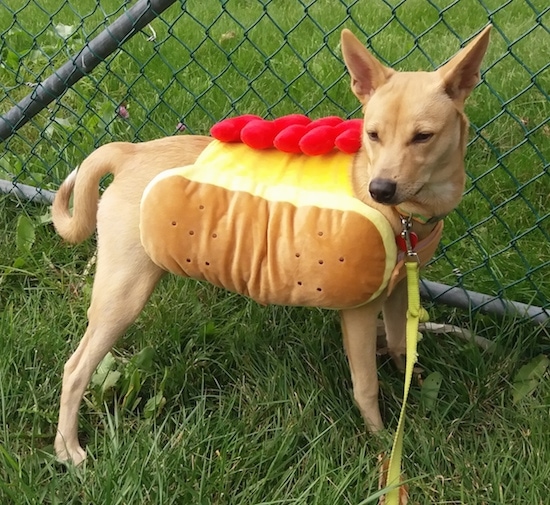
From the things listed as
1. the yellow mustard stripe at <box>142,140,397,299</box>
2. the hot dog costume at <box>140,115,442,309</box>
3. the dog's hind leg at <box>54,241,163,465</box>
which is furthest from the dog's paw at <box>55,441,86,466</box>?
the yellow mustard stripe at <box>142,140,397,299</box>

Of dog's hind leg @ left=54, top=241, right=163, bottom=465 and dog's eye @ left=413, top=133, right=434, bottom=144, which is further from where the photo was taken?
dog's hind leg @ left=54, top=241, right=163, bottom=465

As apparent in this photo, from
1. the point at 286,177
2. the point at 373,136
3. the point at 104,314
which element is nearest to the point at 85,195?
the point at 104,314

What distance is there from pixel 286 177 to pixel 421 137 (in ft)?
1.40

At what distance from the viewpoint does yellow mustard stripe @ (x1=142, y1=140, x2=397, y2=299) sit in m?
1.91

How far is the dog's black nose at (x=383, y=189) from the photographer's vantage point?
1.73 m

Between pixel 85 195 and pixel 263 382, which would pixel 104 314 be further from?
pixel 263 382

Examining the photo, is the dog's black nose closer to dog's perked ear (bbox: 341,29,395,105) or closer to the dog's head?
the dog's head

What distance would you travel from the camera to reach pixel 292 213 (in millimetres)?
1938

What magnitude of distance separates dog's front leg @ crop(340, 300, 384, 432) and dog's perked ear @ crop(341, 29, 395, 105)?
0.65m

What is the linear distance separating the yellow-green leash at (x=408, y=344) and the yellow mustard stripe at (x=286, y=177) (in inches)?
2.0

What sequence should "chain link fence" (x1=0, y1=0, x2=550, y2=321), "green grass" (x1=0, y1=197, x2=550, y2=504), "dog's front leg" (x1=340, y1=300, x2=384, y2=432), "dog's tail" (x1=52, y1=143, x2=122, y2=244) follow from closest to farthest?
"green grass" (x1=0, y1=197, x2=550, y2=504), "dog's front leg" (x1=340, y1=300, x2=384, y2=432), "dog's tail" (x1=52, y1=143, x2=122, y2=244), "chain link fence" (x1=0, y1=0, x2=550, y2=321)

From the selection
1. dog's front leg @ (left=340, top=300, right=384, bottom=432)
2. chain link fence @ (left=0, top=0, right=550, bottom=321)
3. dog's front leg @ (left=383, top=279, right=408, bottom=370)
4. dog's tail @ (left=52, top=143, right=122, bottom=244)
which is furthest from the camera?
chain link fence @ (left=0, top=0, right=550, bottom=321)


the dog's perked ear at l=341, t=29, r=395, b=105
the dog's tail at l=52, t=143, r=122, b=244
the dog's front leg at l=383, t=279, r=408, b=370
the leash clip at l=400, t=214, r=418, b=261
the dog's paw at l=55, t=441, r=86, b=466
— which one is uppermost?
the dog's tail at l=52, t=143, r=122, b=244

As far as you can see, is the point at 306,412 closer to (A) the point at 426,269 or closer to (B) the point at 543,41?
(A) the point at 426,269
